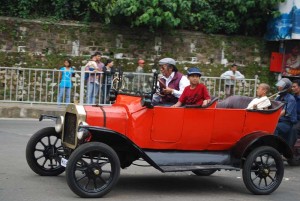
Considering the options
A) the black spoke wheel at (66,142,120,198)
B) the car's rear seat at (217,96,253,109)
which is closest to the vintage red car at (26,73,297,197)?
the black spoke wheel at (66,142,120,198)

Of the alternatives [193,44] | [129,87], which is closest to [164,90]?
[129,87]

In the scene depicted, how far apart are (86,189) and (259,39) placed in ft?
53.4

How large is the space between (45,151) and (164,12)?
12376 mm

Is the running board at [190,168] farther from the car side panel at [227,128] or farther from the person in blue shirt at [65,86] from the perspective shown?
the person in blue shirt at [65,86]

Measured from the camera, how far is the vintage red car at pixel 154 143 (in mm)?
7555

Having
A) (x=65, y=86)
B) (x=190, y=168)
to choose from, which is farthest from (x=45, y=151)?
(x=65, y=86)

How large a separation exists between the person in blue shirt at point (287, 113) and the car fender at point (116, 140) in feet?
12.8

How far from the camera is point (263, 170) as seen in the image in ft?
27.6

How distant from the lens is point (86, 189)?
24.6 ft

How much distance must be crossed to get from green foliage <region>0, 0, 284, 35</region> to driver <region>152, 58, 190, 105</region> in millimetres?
11126

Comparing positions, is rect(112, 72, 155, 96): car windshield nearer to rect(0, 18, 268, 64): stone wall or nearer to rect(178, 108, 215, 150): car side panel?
rect(178, 108, 215, 150): car side panel

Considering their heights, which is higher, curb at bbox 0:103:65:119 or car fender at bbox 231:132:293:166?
car fender at bbox 231:132:293:166

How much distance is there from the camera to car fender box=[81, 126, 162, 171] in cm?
754

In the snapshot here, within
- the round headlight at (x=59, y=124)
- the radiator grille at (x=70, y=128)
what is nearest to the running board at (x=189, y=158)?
the radiator grille at (x=70, y=128)
